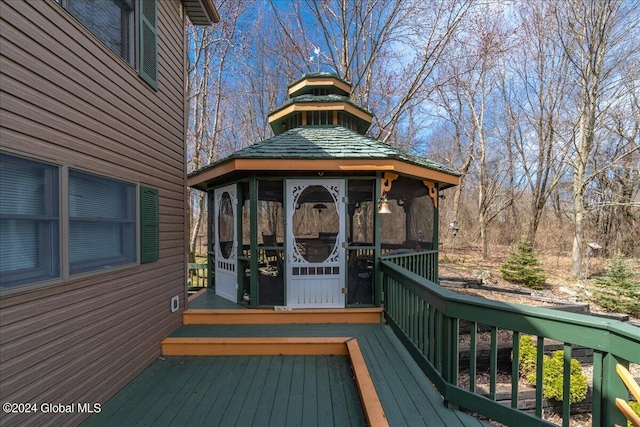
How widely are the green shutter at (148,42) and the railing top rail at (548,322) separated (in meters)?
4.06

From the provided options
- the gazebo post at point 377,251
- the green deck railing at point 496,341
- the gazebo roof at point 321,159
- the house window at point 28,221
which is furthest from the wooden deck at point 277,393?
the gazebo roof at point 321,159

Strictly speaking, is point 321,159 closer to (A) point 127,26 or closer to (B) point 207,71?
(A) point 127,26

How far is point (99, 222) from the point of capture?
2.61 meters

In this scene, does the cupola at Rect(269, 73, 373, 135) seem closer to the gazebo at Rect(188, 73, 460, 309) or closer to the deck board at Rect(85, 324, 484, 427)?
the gazebo at Rect(188, 73, 460, 309)

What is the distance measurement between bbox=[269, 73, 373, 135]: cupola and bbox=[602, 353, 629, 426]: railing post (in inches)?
220

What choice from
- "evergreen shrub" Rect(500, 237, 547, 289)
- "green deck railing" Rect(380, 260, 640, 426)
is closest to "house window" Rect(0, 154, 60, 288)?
"green deck railing" Rect(380, 260, 640, 426)

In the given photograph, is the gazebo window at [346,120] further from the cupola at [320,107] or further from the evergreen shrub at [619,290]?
the evergreen shrub at [619,290]

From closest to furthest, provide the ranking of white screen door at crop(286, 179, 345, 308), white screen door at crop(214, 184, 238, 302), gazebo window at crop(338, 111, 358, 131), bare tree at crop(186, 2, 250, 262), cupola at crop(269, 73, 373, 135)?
white screen door at crop(286, 179, 345, 308) → white screen door at crop(214, 184, 238, 302) → cupola at crop(269, 73, 373, 135) → gazebo window at crop(338, 111, 358, 131) → bare tree at crop(186, 2, 250, 262)

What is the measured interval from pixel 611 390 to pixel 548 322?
0.40 metres

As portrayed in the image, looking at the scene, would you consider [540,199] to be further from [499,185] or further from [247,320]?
[247,320]

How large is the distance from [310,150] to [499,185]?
16.6 metres

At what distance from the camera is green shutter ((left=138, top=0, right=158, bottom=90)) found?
3240mm

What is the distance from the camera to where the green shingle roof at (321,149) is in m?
4.23

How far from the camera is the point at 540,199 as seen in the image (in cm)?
1541
